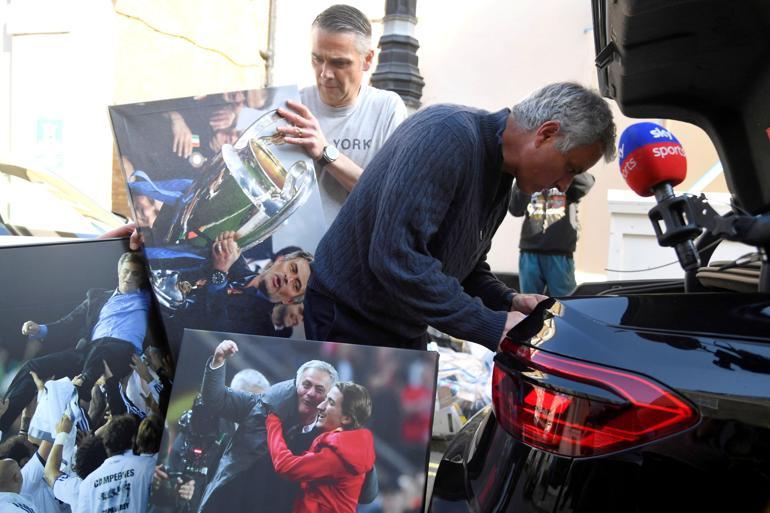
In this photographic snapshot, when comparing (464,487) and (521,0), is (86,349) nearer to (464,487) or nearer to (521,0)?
(464,487)

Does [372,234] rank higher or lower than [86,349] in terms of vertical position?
higher

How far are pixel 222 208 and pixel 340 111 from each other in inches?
25.1

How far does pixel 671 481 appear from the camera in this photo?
4.12 ft

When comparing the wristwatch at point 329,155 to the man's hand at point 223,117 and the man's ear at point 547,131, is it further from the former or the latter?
the man's ear at point 547,131

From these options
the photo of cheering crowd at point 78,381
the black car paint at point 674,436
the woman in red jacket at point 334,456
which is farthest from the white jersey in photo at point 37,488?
the black car paint at point 674,436

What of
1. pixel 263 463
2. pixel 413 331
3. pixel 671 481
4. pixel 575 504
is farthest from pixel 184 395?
pixel 671 481

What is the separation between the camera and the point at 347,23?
272 cm

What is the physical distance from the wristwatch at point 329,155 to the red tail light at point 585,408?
1.35 m

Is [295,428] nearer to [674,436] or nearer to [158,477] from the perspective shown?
[158,477]

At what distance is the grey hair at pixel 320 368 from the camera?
78.2 inches

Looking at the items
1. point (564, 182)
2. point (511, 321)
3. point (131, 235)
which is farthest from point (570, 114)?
point (131, 235)

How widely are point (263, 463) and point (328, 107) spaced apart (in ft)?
4.66

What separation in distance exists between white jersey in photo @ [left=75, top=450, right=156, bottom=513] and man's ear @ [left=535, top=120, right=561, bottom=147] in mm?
1459

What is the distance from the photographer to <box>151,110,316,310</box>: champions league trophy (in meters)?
2.42
